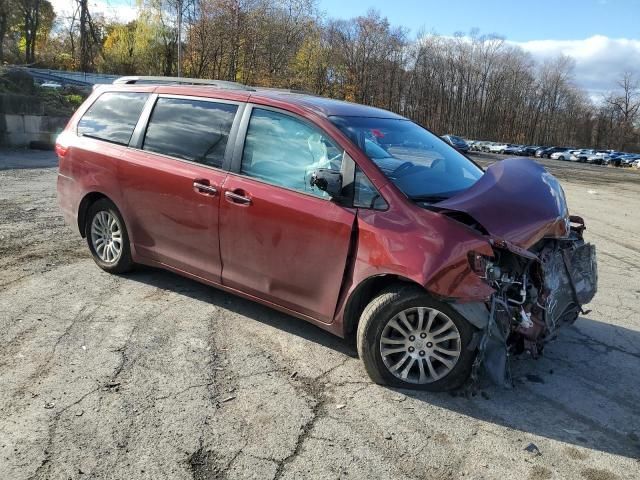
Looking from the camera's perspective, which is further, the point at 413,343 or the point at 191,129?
the point at 191,129

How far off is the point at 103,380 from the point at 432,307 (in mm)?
2122

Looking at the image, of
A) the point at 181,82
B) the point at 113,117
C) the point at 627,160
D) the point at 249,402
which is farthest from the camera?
the point at 627,160

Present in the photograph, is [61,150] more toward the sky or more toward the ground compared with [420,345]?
more toward the sky

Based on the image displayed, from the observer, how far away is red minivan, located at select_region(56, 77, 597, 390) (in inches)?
135

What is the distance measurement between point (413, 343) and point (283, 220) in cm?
123

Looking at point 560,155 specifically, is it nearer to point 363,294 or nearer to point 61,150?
point 61,150

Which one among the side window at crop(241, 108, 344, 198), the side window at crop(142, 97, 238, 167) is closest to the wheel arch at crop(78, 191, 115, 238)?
the side window at crop(142, 97, 238, 167)

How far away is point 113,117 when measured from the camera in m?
5.25

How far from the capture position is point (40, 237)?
6645 mm

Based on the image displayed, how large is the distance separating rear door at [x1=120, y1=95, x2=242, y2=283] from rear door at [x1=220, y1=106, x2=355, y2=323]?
166mm

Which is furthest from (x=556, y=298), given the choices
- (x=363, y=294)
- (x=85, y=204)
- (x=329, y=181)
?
(x=85, y=204)

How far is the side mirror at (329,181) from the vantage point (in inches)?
143

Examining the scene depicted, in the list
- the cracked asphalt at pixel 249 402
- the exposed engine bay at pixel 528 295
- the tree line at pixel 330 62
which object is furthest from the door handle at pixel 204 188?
the tree line at pixel 330 62

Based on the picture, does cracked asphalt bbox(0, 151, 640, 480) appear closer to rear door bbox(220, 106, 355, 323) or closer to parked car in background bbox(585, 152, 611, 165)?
rear door bbox(220, 106, 355, 323)
